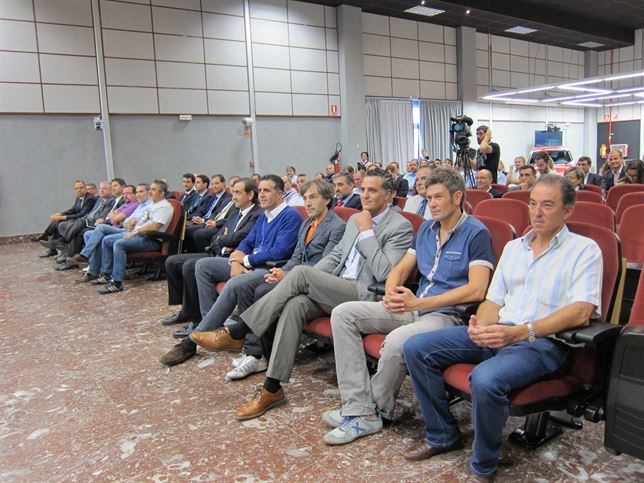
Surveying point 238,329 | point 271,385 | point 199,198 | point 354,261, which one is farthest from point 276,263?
point 199,198

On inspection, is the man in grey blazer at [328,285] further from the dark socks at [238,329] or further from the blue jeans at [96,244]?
the blue jeans at [96,244]

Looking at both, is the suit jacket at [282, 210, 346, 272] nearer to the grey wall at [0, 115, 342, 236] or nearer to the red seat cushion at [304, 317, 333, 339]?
the red seat cushion at [304, 317, 333, 339]

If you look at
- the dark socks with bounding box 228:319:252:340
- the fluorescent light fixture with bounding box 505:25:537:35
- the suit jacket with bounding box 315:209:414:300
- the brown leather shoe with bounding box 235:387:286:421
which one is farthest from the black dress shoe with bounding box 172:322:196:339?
the fluorescent light fixture with bounding box 505:25:537:35

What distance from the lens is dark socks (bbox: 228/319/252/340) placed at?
2.86 m

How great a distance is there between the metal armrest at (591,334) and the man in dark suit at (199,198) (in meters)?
5.33

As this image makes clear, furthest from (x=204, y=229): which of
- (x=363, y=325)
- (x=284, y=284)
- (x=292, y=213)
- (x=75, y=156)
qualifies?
(x=75, y=156)

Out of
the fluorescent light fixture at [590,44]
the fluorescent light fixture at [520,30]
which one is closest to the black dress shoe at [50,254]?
the fluorescent light fixture at [520,30]

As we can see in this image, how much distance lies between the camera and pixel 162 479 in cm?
192

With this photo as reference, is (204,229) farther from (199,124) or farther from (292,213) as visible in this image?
(199,124)

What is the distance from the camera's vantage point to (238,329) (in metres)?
2.86

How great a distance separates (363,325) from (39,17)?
9.59 m

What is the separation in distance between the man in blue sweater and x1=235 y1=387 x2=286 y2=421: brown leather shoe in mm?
910

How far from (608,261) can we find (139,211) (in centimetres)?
495

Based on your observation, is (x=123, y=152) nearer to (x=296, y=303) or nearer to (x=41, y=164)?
(x=41, y=164)
